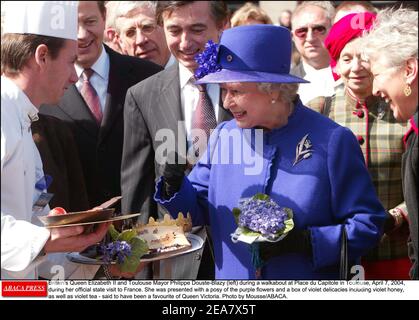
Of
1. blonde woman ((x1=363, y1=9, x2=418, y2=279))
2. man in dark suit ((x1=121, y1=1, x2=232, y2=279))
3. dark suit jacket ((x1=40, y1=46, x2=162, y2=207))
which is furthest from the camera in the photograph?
dark suit jacket ((x1=40, y1=46, x2=162, y2=207))

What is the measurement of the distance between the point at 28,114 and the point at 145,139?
1.09m

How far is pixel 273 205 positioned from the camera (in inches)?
132

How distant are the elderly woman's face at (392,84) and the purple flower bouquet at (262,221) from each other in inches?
25.7

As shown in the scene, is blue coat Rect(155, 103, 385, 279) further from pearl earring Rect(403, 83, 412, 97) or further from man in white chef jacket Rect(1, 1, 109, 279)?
man in white chef jacket Rect(1, 1, 109, 279)

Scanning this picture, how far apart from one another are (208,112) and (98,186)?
78 centimetres

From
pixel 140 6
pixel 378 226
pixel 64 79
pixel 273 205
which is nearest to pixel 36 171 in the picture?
pixel 64 79

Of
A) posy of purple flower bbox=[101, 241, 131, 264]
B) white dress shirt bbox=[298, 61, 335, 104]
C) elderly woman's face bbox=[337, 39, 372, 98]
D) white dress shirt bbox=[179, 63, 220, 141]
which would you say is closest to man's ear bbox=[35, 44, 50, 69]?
posy of purple flower bbox=[101, 241, 131, 264]

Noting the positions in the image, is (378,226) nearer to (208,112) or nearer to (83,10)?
(208,112)

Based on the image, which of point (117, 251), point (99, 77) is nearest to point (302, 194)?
point (117, 251)

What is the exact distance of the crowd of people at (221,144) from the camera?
334cm

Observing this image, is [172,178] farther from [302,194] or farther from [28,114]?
[28,114]

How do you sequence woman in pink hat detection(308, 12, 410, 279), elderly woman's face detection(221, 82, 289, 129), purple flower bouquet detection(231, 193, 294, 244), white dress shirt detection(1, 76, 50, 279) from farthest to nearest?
1. woman in pink hat detection(308, 12, 410, 279)
2. elderly woman's face detection(221, 82, 289, 129)
3. purple flower bouquet detection(231, 193, 294, 244)
4. white dress shirt detection(1, 76, 50, 279)

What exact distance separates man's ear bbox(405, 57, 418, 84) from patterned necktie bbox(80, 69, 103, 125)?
1869 millimetres

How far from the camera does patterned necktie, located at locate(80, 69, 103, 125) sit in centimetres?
478
